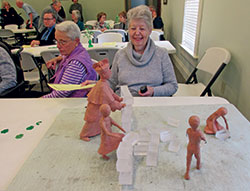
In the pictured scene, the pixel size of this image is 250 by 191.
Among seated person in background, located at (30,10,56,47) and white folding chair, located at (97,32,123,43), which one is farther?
white folding chair, located at (97,32,123,43)

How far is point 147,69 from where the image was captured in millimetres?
1413

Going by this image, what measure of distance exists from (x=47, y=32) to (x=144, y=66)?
2.14 metres

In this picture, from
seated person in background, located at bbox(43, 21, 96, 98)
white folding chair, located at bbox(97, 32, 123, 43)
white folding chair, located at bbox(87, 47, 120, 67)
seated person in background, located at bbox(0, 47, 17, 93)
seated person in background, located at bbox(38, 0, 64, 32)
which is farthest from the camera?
white folding chair, located at bbox(97, 32, 123, 43)

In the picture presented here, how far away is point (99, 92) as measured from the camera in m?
0.75

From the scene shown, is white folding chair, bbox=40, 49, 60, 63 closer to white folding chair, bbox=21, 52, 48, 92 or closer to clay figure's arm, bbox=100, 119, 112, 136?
white folding chair, bbox=21, 52, 48, 92

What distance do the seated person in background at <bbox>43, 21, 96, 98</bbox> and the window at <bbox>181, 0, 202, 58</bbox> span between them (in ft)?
6.21

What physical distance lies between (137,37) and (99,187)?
102 cm

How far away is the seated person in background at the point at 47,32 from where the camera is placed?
9.19 ft

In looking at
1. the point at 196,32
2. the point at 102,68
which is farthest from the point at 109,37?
the point at 102,68

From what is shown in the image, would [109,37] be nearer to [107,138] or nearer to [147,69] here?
[147,69]

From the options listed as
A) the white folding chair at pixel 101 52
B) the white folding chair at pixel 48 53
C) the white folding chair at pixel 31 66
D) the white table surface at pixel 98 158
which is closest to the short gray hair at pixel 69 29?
the white table surface at pixel 98 158

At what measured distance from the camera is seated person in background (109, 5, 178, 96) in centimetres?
138

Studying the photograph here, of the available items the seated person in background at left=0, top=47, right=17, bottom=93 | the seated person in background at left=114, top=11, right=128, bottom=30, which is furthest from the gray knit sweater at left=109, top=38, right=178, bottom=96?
the seated person in background at left=114, top=11, right=128, bottom=30

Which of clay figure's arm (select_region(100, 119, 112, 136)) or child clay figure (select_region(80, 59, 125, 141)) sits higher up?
child clay figure (select_region(80, 59, 125, 141))
